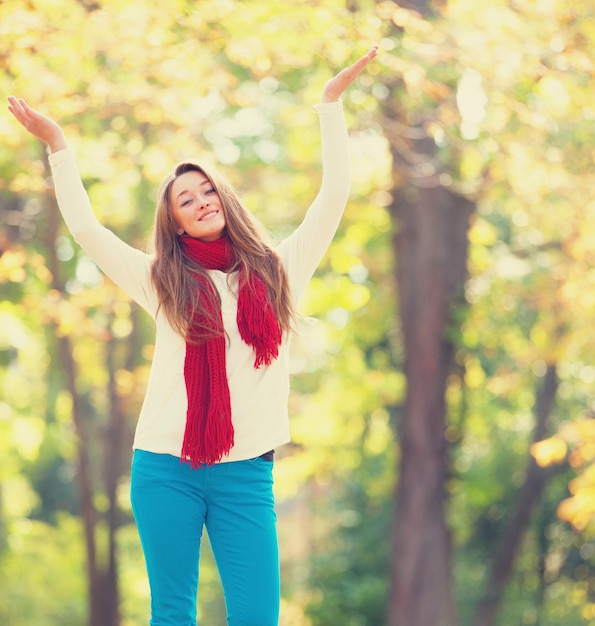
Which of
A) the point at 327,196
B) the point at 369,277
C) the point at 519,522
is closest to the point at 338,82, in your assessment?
the point at 327,196

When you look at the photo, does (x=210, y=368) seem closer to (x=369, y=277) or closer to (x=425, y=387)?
(x=425, y=387)

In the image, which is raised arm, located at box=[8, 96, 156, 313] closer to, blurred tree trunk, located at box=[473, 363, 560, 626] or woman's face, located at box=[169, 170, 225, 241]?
woman's face, located at box=[169, 170, 225, 241]

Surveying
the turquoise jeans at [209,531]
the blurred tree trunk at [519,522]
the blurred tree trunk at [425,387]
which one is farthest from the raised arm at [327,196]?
the blurred tree trunk at [519,522]

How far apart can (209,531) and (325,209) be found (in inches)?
36.4

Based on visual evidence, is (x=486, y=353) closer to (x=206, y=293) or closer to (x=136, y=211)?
(x=136, y=211)

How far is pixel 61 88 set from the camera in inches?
237

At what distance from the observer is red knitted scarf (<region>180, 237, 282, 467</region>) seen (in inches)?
107

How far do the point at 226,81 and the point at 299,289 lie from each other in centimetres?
428

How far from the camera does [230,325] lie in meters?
2.84

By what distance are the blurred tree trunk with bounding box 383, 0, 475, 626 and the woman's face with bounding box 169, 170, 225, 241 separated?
7.20 m

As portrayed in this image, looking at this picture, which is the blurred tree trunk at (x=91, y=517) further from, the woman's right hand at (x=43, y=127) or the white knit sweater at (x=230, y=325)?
the white knit sweater at (x=230, y=325)

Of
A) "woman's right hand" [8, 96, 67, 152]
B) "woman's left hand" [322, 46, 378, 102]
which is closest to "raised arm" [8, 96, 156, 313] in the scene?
"woman's right hand" [8, 96, 67, 152]

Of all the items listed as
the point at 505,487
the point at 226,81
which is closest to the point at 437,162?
the point at 226,81

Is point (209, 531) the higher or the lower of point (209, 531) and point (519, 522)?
the higher
